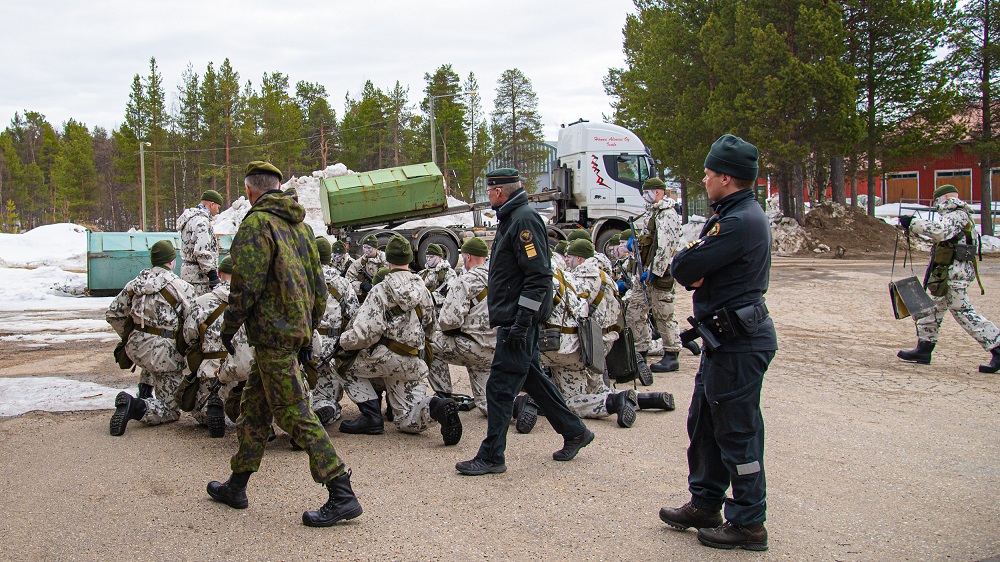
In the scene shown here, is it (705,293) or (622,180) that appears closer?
(705,293)

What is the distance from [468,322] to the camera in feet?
19.7

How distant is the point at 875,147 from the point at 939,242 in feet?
67.8

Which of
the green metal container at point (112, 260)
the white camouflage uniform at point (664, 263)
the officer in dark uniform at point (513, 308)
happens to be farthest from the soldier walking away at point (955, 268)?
the green metal container at point (112, 260)

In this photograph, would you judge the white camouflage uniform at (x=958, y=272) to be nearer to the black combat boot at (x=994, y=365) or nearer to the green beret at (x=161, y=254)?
the black combat boot at (x=994, y=365)

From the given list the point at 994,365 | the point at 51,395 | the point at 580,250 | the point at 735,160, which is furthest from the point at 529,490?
the point at 994,365

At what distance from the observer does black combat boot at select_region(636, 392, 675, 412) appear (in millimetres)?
6387

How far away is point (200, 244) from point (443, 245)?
37.0ft

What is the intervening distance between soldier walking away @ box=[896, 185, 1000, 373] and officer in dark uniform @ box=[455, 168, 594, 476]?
206 inches

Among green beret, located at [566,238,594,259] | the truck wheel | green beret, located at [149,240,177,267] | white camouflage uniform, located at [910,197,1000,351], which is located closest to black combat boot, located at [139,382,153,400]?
green beret, located at [149,240,177,267]

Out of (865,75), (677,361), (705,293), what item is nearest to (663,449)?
(705,293)

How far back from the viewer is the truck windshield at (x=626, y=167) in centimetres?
2066

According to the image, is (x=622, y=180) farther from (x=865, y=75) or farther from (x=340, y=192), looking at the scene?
(x=865, y=75)

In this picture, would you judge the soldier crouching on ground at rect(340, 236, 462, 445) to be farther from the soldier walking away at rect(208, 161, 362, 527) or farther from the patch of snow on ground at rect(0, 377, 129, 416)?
the patch of snow on ground at rect(0, 377, 129, 416)

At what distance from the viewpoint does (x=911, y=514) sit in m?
4.14
